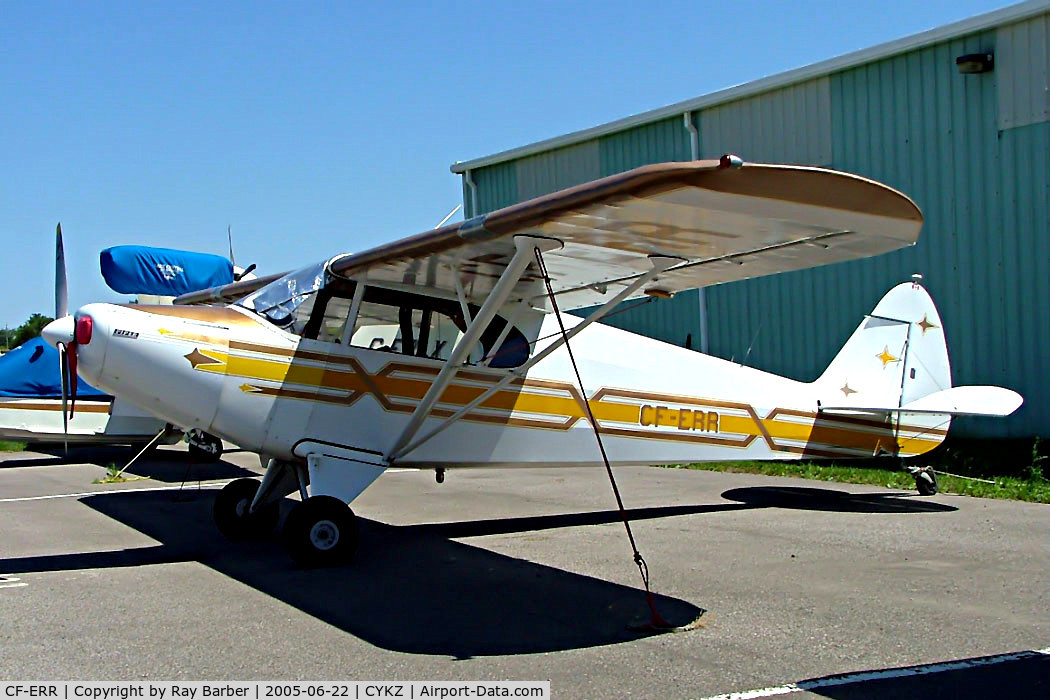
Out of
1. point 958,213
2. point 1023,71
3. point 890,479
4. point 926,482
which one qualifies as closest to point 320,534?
point 926,482

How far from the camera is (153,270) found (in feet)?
48.7

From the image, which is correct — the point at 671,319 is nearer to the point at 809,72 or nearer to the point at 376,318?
the point at 809,72

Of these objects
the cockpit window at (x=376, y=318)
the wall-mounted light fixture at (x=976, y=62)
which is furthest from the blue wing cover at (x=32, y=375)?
the wall-mounted light fixture at (x=976, y=62)

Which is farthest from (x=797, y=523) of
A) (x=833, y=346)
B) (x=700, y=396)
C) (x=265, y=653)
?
(x=833, y=346)

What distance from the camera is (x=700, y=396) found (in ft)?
32.5

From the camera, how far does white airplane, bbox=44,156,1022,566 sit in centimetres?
593

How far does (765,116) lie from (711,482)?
6954mm

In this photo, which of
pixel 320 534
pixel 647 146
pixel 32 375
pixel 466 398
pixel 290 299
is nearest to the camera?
pixel 320 534

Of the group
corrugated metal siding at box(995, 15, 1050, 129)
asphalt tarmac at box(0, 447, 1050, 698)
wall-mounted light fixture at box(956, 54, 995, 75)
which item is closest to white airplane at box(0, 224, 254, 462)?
asphalt tarmac at box(0, 447, 1050, 698)

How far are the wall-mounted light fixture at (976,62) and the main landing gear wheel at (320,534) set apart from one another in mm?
11097

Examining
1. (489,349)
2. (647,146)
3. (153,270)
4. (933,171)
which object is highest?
(647,146)

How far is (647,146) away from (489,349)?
11.1m

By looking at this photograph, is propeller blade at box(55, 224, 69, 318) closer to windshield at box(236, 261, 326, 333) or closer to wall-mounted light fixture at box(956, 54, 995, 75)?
windshield at box(236, 261, 326, 333)

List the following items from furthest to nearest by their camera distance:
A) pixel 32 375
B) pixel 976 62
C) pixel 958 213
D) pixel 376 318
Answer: pixel 32 375
pixel 958 213
pixel 976 62
pixel 376 318
